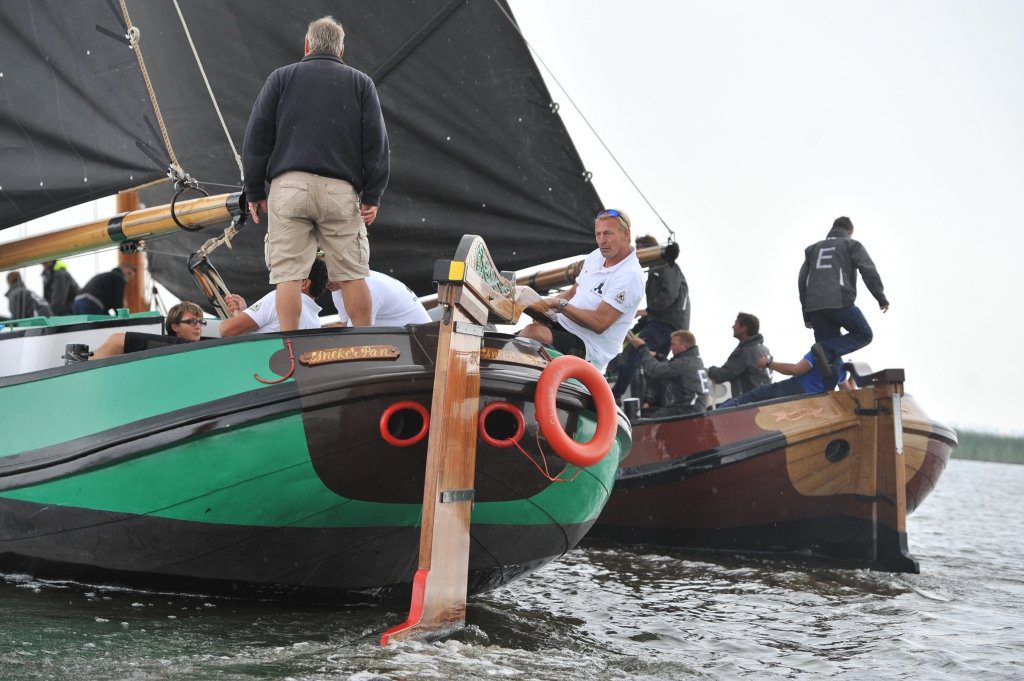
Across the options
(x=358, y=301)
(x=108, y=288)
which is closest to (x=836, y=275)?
(x=358, y=301)

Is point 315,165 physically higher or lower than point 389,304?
higher

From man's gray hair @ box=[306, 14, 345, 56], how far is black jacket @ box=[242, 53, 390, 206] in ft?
0.15

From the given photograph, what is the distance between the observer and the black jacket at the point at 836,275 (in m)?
9.12

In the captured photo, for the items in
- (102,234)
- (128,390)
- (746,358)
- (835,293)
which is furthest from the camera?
Answer: (746,358)

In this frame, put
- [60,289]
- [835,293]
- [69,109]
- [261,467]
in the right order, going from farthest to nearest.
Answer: [60,289], [835,293], [69,109], [261,467]

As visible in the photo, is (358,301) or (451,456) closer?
(451,456)

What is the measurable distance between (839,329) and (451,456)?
5.61 metres

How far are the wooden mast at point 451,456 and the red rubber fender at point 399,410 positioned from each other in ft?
0.36

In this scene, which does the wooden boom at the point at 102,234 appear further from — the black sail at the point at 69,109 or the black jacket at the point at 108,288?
the black jacket at the point at 108,288

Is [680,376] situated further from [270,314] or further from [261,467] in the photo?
[261,467]

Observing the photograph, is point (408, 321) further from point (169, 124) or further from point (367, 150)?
point (169, 124)

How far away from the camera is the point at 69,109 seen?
7.06 meters

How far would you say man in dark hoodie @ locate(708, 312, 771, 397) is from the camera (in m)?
10.2

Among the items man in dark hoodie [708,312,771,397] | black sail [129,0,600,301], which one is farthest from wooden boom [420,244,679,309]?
man in dark hoodie [708,312,771,397]
